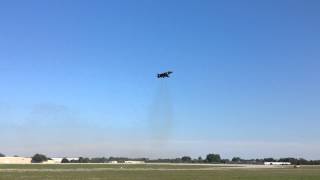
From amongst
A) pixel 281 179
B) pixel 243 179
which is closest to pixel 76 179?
pixel 243 179

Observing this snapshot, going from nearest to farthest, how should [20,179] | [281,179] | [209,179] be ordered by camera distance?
[20,179], [209,179], [281,179]

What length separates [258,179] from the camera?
242 ft

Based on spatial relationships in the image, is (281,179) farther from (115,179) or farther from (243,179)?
(115,179)

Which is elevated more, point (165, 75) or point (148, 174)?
point (165, 75)

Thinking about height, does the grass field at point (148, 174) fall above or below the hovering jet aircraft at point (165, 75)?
below

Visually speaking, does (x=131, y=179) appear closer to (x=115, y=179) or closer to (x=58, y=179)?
(x=115, y=179)

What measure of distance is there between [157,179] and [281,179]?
1805 cm

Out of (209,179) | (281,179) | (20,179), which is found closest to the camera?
(20,179)

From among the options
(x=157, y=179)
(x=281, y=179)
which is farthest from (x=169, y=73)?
(x=281, y=179)

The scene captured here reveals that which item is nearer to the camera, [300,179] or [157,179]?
[157,179]

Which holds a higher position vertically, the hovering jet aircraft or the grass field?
the hovering jet aircraft

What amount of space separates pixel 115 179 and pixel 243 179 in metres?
18.1

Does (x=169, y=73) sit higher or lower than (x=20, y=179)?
higher

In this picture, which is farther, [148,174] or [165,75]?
[148,174]
